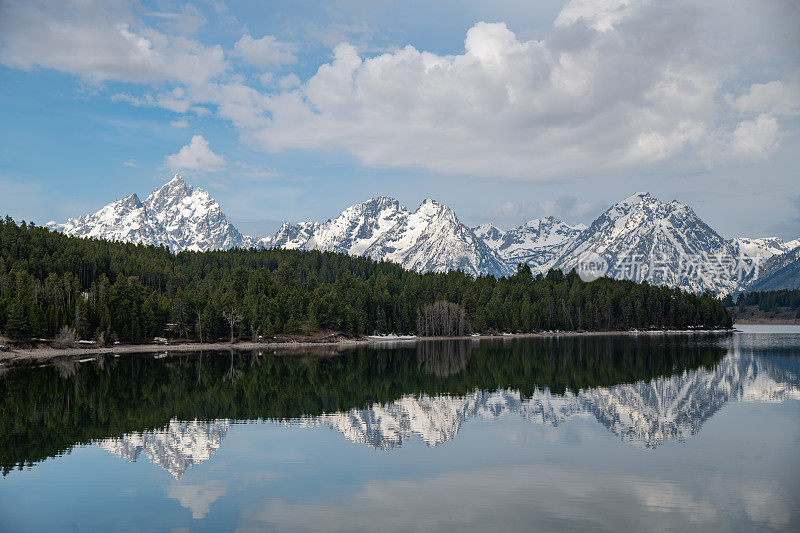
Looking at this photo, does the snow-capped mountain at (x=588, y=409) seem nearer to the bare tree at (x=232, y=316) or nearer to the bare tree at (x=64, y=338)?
the bare tree at (x=64, y=338)

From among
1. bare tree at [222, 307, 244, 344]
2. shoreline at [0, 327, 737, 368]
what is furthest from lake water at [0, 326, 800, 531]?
bare tree at [222, 307, 244, 344]

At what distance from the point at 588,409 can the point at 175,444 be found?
40.0 meters

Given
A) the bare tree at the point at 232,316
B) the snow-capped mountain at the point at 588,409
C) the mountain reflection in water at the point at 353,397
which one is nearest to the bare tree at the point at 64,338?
the mountain reflection in water at the point at 353,397

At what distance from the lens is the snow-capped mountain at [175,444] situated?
43.5 meters

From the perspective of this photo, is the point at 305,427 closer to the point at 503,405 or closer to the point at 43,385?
the point at 503,405

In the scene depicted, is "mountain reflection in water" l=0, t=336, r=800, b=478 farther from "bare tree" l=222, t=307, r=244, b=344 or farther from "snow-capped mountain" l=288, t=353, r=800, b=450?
"bare tree" l=222, t=307, r=244, b=344

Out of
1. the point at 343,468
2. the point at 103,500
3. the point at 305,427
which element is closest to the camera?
the point at 103,500

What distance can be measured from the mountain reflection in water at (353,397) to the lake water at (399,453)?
1.29ft

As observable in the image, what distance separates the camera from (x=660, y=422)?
192 ft

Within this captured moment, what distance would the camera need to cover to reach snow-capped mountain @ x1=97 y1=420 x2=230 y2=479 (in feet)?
143

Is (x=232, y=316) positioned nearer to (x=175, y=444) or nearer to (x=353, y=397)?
(x=353, y=397)

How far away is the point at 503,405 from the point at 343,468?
99.2 ft

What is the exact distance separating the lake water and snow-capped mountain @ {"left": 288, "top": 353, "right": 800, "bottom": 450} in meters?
0.31

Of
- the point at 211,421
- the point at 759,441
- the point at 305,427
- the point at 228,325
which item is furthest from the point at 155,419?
the point at 228,325
